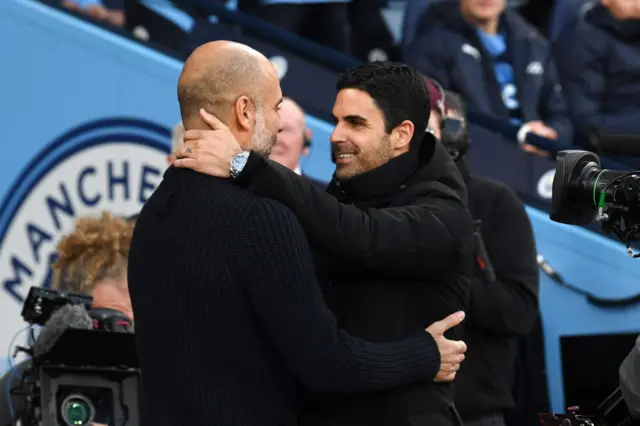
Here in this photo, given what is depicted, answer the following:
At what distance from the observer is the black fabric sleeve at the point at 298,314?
2688mm

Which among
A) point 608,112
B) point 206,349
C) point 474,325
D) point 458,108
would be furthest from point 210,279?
point 608,112

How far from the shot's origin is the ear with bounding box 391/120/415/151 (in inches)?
122

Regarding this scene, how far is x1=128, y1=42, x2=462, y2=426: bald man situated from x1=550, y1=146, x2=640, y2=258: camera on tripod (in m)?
0.52

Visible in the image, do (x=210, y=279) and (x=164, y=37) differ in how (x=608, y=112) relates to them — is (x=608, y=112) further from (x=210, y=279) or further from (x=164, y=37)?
(x=210, y=279)

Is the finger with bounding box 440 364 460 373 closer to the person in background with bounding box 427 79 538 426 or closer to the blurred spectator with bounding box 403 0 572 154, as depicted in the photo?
the person in background with bounding box 427 79 538 426

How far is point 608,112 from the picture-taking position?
6.46 meters

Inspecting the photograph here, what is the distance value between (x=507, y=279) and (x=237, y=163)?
1685mm

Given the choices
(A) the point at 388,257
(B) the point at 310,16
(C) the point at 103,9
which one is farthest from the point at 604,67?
(A) the point at 388,257

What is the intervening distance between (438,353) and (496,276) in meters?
1.43

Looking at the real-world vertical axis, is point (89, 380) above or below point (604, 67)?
below

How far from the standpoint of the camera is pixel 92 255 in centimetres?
416

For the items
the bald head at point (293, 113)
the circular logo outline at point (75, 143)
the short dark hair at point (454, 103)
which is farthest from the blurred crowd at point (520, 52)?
the short dark hair at point (454, 103)

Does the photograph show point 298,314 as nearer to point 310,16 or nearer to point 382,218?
point 382,218

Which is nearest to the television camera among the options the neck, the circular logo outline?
the neck
